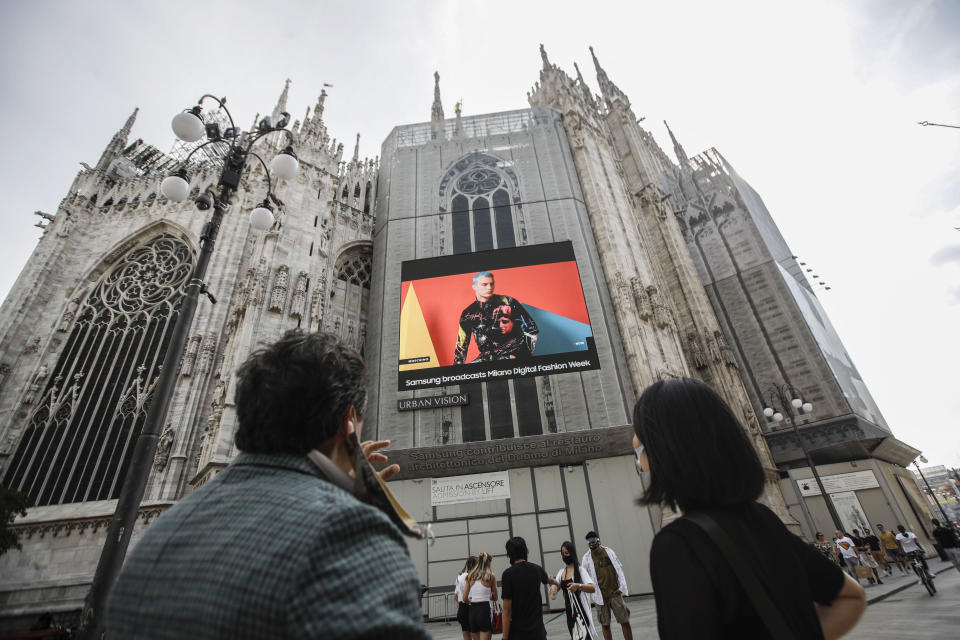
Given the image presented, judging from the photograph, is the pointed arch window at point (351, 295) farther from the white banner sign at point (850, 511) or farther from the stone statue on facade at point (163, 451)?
the white banner sign at point (850, 511)

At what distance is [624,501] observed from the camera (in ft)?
39.4

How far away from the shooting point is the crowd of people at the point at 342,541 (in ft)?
Result: 2.92

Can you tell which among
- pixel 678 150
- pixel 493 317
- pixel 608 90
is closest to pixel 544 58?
pixel 608 90

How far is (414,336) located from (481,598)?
32.5 feet

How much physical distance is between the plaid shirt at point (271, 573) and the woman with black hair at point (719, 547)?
717mm

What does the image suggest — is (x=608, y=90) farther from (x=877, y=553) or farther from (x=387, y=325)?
(x=877, y=553)

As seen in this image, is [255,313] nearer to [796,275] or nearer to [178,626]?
[178,626]

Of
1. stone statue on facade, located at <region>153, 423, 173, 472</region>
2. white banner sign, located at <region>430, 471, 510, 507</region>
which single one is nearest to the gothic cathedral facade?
stone statue on facade, located at <region>153, 423, 173, 472</region>

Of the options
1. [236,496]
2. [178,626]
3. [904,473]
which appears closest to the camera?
[178,626]

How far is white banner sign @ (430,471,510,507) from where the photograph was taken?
40.5 feet

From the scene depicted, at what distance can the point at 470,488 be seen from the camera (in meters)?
12.5

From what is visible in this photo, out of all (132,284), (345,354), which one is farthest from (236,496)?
(132,284)

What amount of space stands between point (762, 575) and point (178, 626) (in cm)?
144

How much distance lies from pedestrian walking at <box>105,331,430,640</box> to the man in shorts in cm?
550
